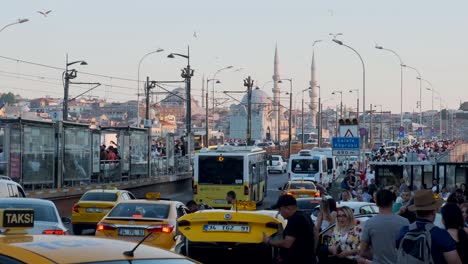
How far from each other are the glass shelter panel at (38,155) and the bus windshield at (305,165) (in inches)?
917

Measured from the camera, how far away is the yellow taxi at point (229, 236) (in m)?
11.2

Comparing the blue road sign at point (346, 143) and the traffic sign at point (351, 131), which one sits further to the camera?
the blue road sign at point (346, 143)

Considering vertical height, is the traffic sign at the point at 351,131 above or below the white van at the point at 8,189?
above

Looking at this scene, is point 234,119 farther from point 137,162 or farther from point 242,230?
point 242,230

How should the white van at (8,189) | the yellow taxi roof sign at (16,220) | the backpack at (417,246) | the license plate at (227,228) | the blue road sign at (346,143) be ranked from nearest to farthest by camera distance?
1. the yellow taxi roof sign at (16,220)
2. the backpack at (417,246)
3. the license plate at (227,228)
4. the white van at (8,189)
5. the blue road sign at (346,143)

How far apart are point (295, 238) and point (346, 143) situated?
2964 centimetres

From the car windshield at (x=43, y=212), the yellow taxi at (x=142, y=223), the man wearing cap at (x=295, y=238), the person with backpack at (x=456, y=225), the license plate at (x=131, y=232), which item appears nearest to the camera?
the person with backpack at (x=456, y=225)

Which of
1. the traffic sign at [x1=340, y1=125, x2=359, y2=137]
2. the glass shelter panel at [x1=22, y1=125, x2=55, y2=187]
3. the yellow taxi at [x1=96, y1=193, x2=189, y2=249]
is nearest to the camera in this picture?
the yellow taxi at [x1=96, y1=193, x2=189, y2=249]

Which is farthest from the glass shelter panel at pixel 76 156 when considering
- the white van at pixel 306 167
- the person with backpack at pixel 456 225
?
the person with backpack at pixel 456 225

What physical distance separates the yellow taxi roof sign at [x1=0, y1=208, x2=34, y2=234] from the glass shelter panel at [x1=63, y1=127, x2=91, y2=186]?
29.5 metres

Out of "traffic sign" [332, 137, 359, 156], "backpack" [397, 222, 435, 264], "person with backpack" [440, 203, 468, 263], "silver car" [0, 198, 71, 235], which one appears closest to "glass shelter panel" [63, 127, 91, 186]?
"traffic sign" [332, 137, 359, 156]

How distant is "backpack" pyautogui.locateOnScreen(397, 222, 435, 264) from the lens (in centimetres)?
829

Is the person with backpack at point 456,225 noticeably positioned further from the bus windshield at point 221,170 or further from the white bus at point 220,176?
the bus windshield at point 221,170

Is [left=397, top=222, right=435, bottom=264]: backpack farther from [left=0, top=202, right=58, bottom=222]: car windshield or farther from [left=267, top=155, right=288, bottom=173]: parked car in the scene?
[left=267, top=155, right=288, bottom=173]: parked car
